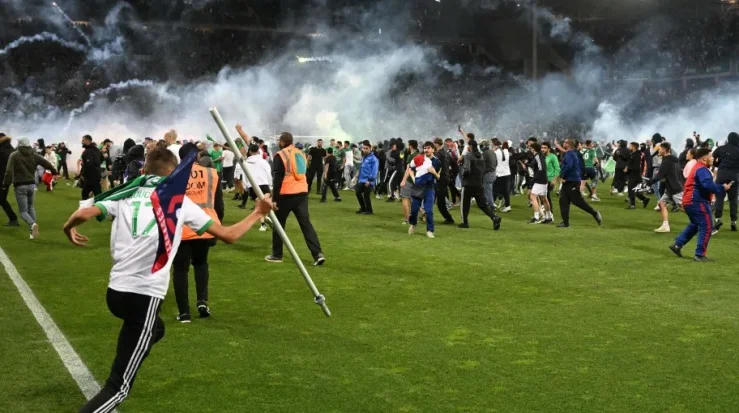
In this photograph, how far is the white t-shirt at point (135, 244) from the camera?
4.81 meters

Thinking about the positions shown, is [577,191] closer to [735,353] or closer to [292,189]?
[292,189]

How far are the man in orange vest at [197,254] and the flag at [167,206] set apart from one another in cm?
321

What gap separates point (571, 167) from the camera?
55.2ft

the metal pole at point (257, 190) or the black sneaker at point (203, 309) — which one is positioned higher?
the metal pole at point (257, 190)

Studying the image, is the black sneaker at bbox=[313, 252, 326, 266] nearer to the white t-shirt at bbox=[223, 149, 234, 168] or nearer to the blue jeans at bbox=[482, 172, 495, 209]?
the blue jeans at bbox=[482, 172, 495, 209]

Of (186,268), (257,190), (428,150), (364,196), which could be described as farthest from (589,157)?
(257,190)

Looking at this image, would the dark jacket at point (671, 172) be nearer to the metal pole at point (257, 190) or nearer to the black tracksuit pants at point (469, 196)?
the black tracksuit pants at point (469, 196)

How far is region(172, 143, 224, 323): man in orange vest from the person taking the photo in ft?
27.0

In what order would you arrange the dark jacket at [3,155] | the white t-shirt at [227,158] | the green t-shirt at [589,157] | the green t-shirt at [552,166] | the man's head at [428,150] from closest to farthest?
the man's head at [428,150] < the dark jacket at [3,155] < the green t-shirt at [552,166] < the green t-shirt at [589,157] < the white t-shirt at [227,158]

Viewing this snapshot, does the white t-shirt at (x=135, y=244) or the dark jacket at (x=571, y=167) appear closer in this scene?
the white t-shirt at (x=135, y=244)

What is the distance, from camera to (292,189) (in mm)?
11836

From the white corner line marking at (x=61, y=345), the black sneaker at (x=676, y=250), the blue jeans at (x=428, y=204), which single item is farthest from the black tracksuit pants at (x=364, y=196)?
the white corner line marking at (x=61, y=345)

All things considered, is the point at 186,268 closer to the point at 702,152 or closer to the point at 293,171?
the point at 293,171

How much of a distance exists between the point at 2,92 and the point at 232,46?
14250mm
